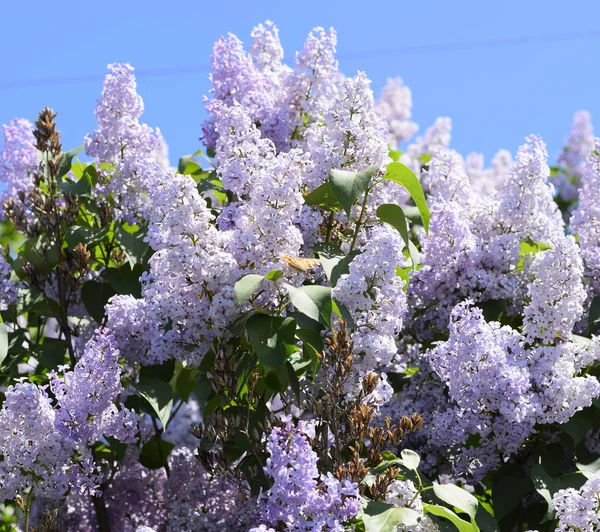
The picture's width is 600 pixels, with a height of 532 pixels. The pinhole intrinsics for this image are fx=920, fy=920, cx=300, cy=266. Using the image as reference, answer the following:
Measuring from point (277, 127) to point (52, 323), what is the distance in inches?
132

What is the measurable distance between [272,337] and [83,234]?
123 centimetres

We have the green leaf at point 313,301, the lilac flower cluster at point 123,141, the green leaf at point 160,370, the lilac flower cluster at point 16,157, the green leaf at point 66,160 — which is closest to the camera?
the green leaf at point 313,301

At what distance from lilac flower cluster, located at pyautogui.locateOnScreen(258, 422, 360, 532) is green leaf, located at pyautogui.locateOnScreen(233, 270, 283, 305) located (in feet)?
1.33

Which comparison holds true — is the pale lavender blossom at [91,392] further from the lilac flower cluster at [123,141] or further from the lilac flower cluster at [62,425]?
the lilac flower cluster at [123,141]

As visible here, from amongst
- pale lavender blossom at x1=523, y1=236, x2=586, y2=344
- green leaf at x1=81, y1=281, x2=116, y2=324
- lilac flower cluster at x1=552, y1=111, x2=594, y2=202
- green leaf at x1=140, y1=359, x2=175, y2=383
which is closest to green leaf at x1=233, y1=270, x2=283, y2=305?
green leaf at x1=140, y1=359, x2=175, y2=383

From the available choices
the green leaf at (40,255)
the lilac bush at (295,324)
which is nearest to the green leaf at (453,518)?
the lilac bush at (295,324)

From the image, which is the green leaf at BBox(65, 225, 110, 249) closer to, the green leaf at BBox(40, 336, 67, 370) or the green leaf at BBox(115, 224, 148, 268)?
the green leaf at BBox(115, 224, 148, 268)

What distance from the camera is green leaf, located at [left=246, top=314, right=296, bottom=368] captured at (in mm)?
2561

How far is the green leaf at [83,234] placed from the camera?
3.49 metres

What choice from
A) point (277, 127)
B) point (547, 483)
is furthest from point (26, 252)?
point (547, 483)

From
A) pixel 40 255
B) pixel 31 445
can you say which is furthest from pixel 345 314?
pixel 40 255

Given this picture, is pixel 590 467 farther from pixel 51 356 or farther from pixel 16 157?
pixel 16 157

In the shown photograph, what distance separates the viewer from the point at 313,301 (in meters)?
2.49

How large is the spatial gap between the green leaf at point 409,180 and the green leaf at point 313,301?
0.59m
